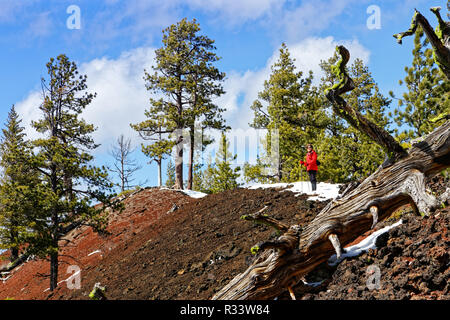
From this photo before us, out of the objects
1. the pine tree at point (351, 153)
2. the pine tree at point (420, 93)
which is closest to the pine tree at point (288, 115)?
the pine tree at point (351, 153)

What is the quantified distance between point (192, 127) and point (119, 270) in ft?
42.6

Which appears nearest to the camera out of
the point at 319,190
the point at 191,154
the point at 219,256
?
the point at 219,256

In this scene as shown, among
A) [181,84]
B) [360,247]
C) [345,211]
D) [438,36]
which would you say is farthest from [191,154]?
[438,36]

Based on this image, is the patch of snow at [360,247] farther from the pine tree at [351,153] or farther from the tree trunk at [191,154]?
the tree trunk at [191,154]

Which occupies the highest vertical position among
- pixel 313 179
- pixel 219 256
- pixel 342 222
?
pixel 313 179

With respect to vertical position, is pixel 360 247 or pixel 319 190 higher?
pixel 319 190

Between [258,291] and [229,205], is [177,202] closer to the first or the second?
[229,205]

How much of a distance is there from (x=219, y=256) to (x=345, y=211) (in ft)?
11.2

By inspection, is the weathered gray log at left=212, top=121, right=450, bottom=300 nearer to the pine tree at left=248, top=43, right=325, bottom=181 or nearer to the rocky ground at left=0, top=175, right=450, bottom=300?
the rocky ground at left=0, top=175, right=450, bottom=300

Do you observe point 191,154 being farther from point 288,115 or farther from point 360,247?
point 360,247

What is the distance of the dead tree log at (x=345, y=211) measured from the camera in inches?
245

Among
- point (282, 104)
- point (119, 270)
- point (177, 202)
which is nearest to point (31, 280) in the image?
point (177, 202)

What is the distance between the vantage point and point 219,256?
8.73 metres
